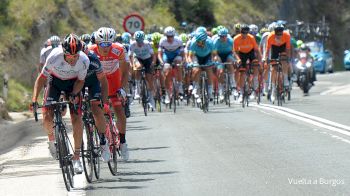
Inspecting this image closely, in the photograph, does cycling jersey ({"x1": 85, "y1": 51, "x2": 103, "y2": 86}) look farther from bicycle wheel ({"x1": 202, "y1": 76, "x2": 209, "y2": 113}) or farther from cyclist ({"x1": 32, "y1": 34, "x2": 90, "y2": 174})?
bicycle wheel ({"x1": 202, "y1": 76, "x2": 209, "y2": 113})

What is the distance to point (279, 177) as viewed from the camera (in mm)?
12305

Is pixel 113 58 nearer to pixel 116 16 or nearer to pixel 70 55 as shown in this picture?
pixel 70 55

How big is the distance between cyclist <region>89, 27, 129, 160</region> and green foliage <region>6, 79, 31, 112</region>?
1706 centimetres

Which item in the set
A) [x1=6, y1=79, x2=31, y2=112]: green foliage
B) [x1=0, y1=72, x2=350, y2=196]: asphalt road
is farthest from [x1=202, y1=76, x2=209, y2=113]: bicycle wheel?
[x1=6, y1=79, x2=31, y2=112]: green foliage

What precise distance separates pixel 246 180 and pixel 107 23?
3979 centimetres

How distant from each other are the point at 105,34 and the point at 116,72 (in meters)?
1.00

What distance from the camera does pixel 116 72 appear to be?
1523 centimetres

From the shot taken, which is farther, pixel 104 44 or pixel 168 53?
pixel 168 53

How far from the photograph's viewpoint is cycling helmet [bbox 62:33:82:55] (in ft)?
40.9

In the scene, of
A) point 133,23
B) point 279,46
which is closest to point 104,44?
point 279,46

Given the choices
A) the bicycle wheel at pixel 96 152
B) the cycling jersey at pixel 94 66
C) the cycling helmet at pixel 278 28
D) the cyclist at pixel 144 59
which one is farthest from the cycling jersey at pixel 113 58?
the cycling helmet at pixel 278 28

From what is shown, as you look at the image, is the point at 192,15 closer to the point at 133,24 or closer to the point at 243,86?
the point at 133,24

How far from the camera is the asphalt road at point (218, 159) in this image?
39.4 feet

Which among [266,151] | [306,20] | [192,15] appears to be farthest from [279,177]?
[306,20]
